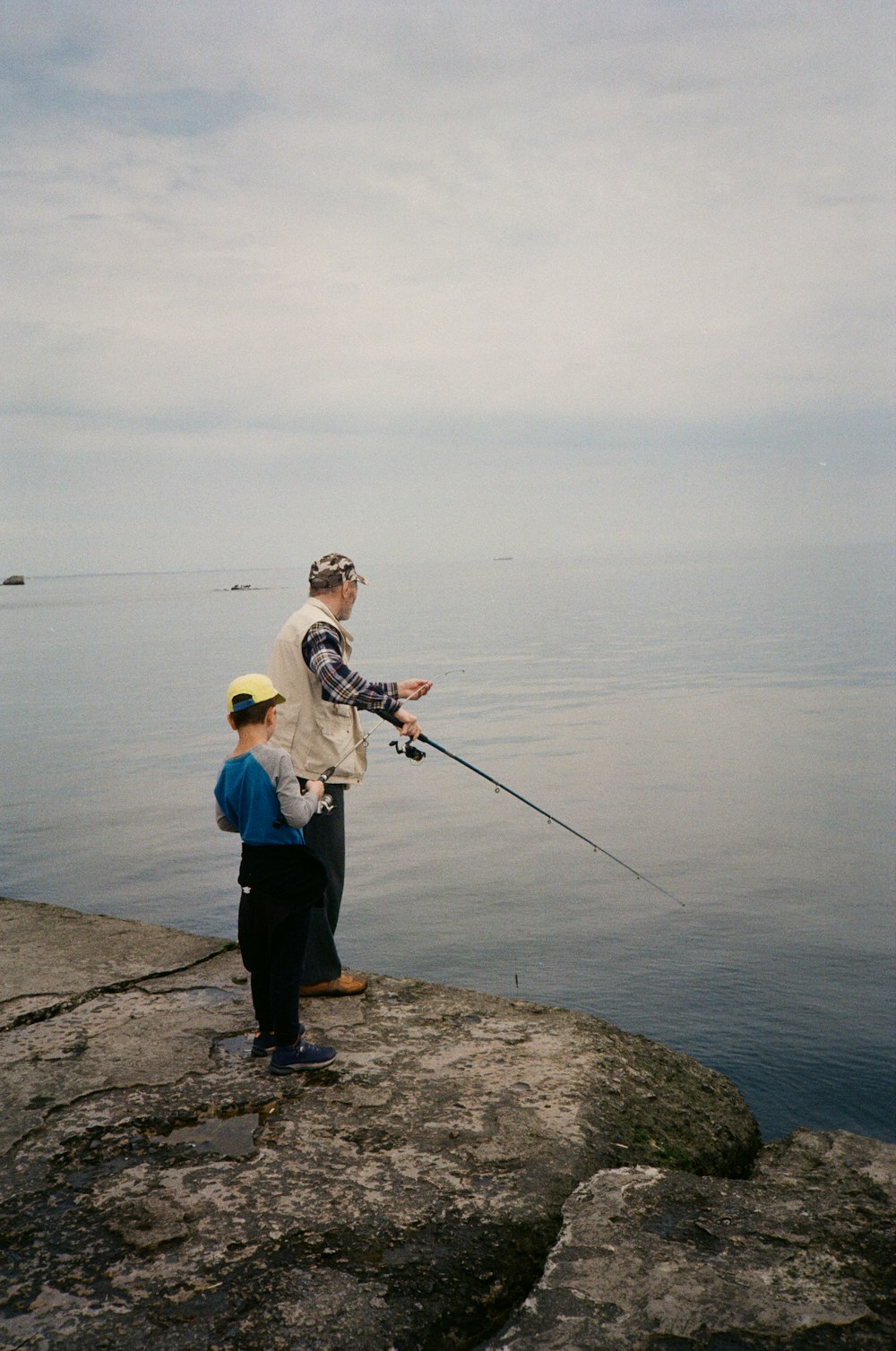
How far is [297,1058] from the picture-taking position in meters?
3.64

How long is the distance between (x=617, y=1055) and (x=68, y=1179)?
185cm

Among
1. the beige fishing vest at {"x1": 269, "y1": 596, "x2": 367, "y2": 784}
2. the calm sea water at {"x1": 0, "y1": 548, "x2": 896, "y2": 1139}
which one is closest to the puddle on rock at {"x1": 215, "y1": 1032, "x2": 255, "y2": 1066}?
the beige fishing vest at {"x1": 269, "y1": 596, "x2": 367, "y2": 784}

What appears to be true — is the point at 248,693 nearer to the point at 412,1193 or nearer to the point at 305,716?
the point at 305,716

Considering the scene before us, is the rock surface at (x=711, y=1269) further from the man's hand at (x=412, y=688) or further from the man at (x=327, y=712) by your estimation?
the man's hand at (x=412, y=688)

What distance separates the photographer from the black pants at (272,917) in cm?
375

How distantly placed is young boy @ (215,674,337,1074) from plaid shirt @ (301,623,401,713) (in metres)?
0.47

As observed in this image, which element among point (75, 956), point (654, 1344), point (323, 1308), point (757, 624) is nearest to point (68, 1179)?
point (323, 1308)

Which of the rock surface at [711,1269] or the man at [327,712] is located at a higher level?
the man at [327,712]

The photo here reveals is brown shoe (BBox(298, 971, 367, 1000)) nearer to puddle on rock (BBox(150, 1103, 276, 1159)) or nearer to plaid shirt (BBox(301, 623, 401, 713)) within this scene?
puddle on rock (BBox(150, 1103, 276, 1159))

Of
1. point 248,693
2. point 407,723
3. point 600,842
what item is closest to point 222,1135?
point 248,693

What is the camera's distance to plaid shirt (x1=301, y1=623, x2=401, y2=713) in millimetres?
4273

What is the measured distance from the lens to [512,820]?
11625 millimetres

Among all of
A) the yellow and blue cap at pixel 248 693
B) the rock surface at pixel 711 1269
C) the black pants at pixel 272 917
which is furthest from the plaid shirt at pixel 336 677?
the rock surface at pixel 711 1269

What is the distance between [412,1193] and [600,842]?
25.2 ft
